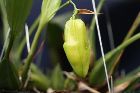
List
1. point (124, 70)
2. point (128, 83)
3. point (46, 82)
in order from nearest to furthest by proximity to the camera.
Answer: point (128, 83) < point (46, 82) < point (124, 70)

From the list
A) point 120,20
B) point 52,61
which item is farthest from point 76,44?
point 120,20

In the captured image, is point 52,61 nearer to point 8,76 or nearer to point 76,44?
point 8,76

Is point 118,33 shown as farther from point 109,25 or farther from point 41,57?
point 41,57

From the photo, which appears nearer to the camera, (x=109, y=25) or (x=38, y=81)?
(x=38, y=81)

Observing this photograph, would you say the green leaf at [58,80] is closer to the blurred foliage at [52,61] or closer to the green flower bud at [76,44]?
the blurred foliage at [52,61]

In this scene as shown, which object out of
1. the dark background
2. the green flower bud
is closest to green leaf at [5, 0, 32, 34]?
the green flower bud

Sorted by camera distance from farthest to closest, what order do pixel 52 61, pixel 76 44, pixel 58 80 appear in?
pixel 52 61 → pixel 58 80 → pixel 76 44

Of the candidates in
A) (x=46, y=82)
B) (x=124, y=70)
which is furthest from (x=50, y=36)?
(x=124, y=70)

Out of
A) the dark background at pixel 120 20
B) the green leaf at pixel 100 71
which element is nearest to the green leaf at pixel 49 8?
the green leaf at pixel 100 71
